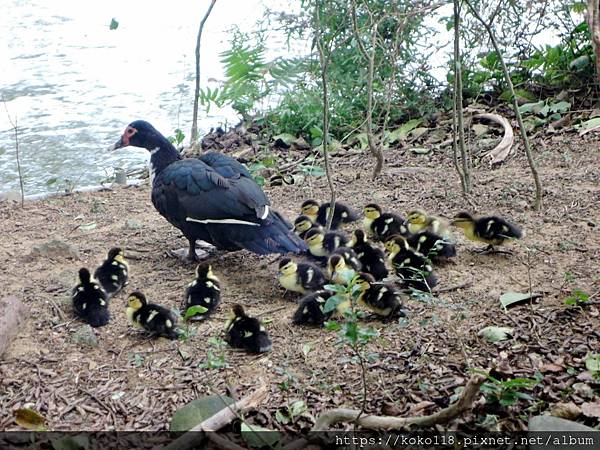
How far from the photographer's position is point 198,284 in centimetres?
464

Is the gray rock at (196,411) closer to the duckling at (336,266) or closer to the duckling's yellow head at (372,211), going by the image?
the duckling at (336,266)

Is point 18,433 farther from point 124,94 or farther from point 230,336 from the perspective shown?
point 124,94

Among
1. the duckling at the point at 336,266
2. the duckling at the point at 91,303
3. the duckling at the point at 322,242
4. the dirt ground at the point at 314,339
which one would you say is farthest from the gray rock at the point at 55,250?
the duckling at the point at 336,266

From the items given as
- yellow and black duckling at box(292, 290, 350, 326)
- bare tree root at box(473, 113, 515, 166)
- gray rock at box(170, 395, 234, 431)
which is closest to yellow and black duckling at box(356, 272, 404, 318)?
yellow and black duckling at box(292, 290, 350, 326)

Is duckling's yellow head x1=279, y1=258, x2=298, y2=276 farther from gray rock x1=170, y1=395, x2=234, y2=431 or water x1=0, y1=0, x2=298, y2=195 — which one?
water x1=0, y1=0, x2=298, y2=195

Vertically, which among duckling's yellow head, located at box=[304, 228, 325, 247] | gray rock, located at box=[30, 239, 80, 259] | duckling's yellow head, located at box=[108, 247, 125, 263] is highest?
duckling's yellow head, located at box=[304, 228, 325, 247]

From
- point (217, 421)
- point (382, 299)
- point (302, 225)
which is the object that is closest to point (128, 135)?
point (302, 225)

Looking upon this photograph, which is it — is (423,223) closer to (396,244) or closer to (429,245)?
(429,245)

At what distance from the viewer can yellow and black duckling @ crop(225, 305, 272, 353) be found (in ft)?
13.2

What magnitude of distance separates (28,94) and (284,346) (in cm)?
712

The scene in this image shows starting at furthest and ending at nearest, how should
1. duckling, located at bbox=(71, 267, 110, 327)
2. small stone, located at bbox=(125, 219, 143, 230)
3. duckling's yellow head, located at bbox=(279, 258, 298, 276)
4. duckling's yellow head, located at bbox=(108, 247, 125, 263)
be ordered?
1. small stone, located at bbox=(125, 219, 143, 230)
2. duckling's yellow head, located at bbox=(108, 247, 125, 263)
3. duckling's yellow head, located at bbox=(279, 258, 298, 276)
4. duckling, located at bbox=(71, 267, 110, 327)

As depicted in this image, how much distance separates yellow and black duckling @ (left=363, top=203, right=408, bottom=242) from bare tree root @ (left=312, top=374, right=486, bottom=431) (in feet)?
7.80

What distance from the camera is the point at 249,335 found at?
4.04 meters

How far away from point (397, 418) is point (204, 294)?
1.72 m
